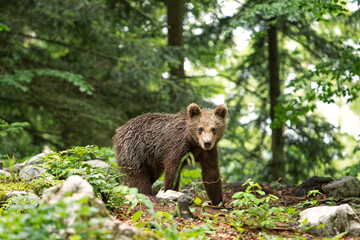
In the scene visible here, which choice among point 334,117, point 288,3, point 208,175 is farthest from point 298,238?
point 334,117

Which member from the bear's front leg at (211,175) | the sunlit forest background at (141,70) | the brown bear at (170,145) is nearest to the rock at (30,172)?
the brown bear at (170,145)

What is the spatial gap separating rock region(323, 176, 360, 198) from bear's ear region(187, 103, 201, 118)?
2.32 metres

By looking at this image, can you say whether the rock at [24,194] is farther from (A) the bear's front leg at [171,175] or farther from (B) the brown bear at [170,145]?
(A) the bear's front leg at [171,175]

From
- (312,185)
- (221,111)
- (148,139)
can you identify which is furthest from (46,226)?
(312,185)

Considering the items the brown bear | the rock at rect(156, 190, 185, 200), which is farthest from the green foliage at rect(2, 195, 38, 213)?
the brown bear

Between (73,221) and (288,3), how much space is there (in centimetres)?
594

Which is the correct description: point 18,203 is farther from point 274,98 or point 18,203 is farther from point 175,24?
point 274,98

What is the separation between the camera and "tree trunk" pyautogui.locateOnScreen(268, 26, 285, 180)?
39.8ft

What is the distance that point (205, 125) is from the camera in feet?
20.2

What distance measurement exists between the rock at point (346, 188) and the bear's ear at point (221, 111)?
197 centimetres

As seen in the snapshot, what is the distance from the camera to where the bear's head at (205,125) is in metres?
6.00


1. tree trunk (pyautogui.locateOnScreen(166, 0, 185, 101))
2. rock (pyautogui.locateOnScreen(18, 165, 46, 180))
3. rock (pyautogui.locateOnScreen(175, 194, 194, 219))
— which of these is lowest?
rock (pyautogui.locateOnScreen(175, 194, 194, 219))

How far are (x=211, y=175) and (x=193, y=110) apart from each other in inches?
42.7

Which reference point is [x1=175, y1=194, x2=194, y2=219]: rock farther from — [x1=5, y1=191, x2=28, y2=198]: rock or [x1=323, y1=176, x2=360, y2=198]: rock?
[x1=323, y1=176, x2=360, y2=198]: rock
